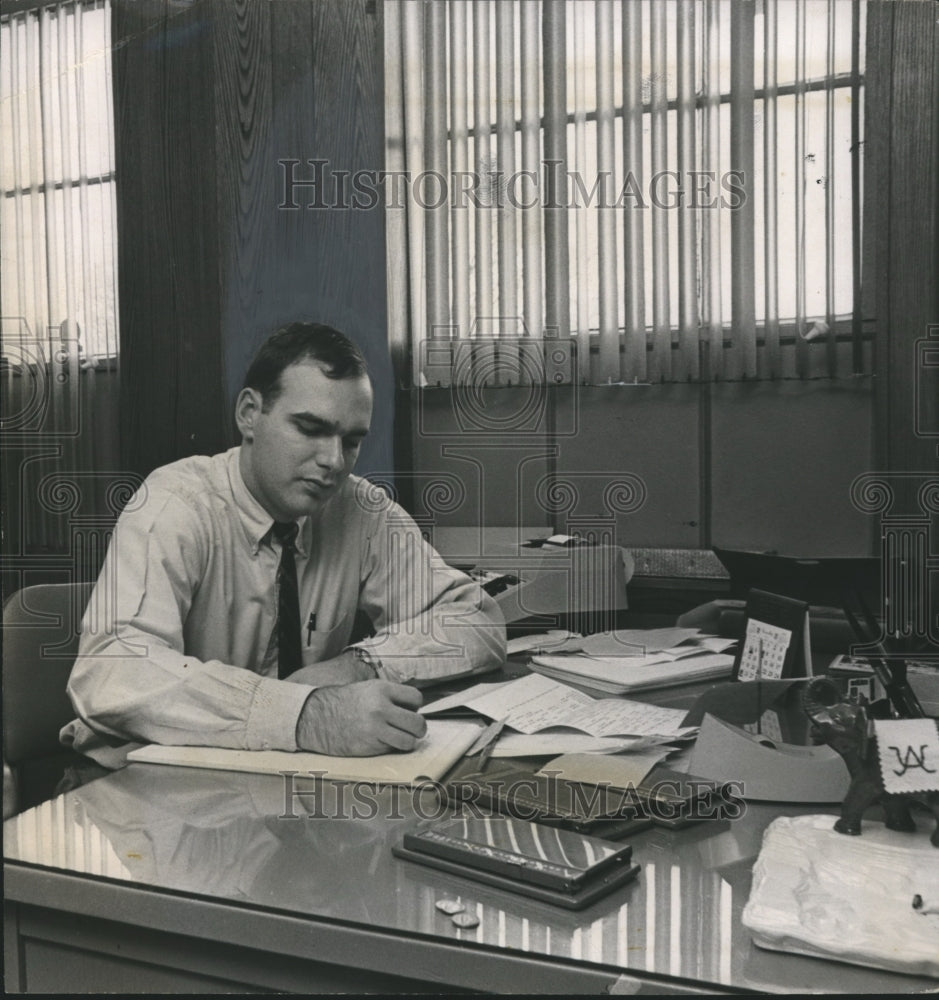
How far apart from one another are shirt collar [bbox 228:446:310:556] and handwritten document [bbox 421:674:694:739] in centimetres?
30

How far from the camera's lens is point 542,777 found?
2.82 ft

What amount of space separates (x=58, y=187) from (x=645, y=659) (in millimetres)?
957

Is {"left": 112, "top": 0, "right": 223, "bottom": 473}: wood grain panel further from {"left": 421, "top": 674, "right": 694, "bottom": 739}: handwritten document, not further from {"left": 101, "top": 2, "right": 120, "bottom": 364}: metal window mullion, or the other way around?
{"left": 421, "top": 674, "right": 694, "bottom": 739}: handwritten document

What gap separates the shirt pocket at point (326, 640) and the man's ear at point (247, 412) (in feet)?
0.87

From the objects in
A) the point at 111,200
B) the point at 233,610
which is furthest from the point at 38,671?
the point at 111,200

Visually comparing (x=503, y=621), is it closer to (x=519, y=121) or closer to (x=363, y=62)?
(x=519, y=121)

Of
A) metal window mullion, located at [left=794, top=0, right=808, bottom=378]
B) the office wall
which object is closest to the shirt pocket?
the office wall

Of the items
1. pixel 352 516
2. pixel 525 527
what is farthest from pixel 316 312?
pixel 525 527

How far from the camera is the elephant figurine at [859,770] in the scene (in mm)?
725

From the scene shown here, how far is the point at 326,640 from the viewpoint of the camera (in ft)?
3.63

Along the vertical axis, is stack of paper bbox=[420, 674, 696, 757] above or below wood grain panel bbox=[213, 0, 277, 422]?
below

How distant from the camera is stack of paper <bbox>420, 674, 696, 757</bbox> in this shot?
94 cm

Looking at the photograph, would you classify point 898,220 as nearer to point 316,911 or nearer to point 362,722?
point 362,722

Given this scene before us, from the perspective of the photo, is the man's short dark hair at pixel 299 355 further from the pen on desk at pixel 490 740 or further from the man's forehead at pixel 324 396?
the pen on desk at pixel 490 740
